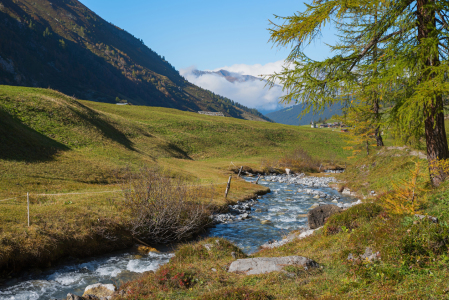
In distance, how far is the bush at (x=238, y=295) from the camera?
630cm

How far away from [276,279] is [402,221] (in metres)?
4.17

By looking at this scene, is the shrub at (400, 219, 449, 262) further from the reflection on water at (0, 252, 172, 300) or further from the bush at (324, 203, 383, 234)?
the reflection on water at (0, 252, 172, 300)

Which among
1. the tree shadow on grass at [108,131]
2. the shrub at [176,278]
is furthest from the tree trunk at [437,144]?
the tree shadow on grass at [108,131]

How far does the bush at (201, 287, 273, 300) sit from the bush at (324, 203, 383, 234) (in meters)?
5.84

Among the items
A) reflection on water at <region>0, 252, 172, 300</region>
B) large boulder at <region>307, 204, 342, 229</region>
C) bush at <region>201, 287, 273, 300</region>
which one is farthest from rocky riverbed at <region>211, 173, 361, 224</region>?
bush at <region>201, 287, 273, 300</region>

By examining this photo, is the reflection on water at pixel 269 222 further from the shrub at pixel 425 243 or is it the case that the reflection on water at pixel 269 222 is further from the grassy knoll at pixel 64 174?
the shrub at pixel 425 243

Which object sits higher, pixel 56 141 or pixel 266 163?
pixel 56 141

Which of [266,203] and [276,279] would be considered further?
[266,203]

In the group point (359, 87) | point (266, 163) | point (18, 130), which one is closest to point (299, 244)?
point (359, 87)

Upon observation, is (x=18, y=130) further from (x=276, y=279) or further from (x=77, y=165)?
(x=276, y=279)

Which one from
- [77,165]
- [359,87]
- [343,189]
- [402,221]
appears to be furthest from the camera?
[343,189]

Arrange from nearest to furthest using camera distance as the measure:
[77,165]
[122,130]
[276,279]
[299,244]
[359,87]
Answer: [276,279] → [359,87] → [299,244] → [77,165] → [122,130]

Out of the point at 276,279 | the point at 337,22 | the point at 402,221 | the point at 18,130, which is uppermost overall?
the point at 337,22

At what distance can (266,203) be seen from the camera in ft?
82.6
